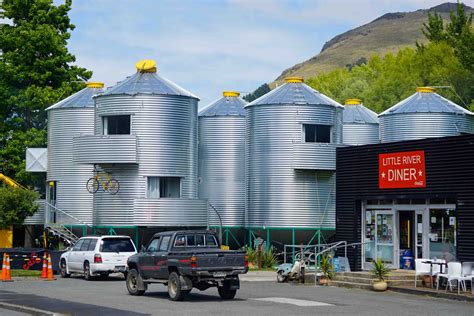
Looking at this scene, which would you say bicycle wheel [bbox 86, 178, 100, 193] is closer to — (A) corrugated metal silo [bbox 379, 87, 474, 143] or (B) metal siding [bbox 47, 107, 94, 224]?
(B) metal siding [bbox 47, 107, 94, 224]

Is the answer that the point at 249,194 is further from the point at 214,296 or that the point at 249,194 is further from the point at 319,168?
the point at 214,296

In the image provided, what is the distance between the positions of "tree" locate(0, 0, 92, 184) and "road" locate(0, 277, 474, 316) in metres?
32.6

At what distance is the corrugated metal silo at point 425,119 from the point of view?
1874 inches

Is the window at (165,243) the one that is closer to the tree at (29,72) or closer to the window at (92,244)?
the window at (92,244)

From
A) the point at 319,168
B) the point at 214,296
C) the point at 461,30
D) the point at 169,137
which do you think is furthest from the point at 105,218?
the point at 461,30

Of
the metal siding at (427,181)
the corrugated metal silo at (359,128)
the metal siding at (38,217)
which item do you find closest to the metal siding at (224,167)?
the corrugated metal silo at (359,128)

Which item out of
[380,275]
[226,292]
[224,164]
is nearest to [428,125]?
[224,164]

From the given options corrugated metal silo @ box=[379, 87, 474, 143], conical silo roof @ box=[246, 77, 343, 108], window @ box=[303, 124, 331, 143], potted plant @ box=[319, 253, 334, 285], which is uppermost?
conical silo roof @ box=[246, 77, 343, 108]

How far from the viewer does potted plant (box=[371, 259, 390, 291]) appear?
3055 cm

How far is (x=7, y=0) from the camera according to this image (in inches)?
2633

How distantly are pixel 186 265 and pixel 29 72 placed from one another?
42.8 meters

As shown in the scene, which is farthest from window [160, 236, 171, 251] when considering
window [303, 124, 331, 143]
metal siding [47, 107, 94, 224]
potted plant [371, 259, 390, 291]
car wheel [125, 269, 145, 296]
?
metal siding [47, 107, 94, 224]

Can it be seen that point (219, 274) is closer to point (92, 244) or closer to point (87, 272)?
point (87, 272)

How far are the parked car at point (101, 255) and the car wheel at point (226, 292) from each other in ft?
30.7
